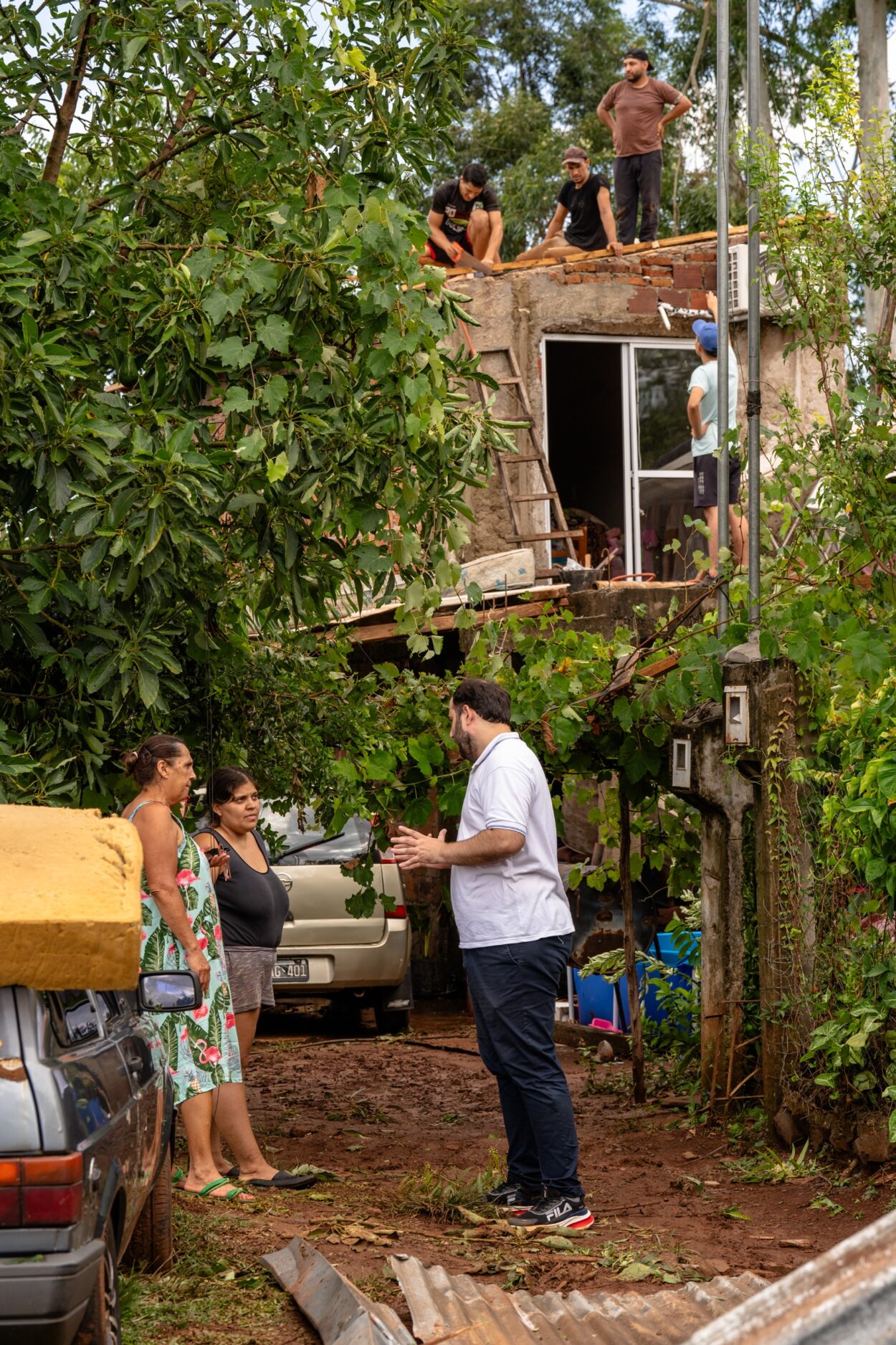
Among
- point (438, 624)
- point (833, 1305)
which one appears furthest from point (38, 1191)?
point (438, 624)

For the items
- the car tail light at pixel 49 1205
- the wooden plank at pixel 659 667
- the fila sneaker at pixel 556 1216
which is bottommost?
the fila sneaker at pixel 556 1216

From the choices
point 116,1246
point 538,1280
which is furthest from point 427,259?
point 116,1246

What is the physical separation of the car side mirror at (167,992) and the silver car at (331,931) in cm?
583

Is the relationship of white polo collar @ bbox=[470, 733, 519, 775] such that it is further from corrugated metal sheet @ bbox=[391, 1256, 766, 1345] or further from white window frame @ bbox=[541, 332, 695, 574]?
white window frame @ bbox=[541, 332, 695, 574]

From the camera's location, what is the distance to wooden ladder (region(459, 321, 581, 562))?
1342cm

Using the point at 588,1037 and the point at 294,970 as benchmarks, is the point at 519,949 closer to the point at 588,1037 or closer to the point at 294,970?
the point at 588,1037

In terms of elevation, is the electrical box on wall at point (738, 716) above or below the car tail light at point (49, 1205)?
above

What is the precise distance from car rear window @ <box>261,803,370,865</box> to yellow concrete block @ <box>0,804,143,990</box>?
7093 mm

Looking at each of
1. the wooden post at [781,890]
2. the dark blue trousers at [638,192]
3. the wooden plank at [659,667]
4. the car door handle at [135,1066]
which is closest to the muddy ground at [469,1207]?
the wooden post at [781,890]

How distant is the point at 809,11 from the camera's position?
85.4 feet

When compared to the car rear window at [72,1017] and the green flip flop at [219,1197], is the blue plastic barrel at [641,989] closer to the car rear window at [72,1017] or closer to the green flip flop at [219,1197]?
the green flip flop at [219,1197]

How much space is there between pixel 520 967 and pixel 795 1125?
65.8 inches

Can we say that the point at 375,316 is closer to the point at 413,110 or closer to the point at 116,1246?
the point at 413,110

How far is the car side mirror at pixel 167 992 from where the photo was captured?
440cm
